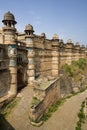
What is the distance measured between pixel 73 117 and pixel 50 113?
2.60 m

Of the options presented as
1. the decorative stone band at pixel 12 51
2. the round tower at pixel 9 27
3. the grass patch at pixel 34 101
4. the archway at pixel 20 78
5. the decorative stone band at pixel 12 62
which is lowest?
the grass patch at pixel 34 101

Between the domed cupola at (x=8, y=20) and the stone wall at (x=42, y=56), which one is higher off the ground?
the domed cupola at (x=8, y=20)

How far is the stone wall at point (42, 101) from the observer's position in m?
14.3

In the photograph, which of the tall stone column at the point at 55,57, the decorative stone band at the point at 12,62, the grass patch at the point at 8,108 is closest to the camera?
the grass patch at the point at 8,108

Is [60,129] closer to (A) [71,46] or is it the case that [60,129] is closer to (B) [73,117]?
(B) [73,117]

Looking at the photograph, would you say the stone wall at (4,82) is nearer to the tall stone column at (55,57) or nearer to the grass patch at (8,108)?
the grass patch at (8,108)

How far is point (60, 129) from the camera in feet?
46.4

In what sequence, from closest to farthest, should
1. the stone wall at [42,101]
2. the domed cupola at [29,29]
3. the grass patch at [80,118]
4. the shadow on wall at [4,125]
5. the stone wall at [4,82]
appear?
the shadow on wall at [4,125], the stone wall at [42,101], the grass patch at [80,118], the stone wall at [4,82], the domed cupola at [29,29]

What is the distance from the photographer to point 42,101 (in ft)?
53.5

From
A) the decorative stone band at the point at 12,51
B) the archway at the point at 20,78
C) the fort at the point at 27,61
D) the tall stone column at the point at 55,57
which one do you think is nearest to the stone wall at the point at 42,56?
the fort at the point at 27,61

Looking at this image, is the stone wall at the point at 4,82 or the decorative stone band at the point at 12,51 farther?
the decorative stone band at the point at 12,51

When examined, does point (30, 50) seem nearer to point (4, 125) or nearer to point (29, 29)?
point (29, 29)

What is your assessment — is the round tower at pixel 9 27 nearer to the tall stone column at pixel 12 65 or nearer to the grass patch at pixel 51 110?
the tall stone column at pixel 12 65

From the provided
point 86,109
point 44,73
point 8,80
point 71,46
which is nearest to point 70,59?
point 71,46
